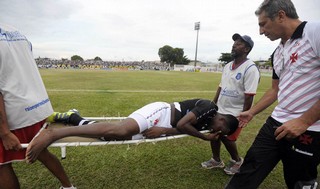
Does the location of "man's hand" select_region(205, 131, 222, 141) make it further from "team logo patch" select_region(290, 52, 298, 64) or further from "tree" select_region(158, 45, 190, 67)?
"tree" select_region(158, 45, 190, 67)

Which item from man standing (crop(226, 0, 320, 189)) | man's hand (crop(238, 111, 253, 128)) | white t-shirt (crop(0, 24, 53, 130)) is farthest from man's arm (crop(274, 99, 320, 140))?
white t-shirt (crop(0, 24, 53, 130))

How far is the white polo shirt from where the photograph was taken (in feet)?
6.05

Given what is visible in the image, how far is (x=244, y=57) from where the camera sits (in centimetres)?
340

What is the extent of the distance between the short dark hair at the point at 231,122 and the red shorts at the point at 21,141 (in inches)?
93.5

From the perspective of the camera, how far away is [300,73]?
6.31 feet

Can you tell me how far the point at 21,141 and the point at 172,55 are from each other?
92581mm

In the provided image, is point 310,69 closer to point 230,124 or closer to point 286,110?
point 286,110

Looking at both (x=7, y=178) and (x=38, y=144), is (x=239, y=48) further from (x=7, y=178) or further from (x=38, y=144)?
(x=7, y=178)

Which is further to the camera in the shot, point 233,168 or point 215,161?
point 215,161

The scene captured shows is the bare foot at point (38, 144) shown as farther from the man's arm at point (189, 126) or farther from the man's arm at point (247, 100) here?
the man's arm at point (247, 100)

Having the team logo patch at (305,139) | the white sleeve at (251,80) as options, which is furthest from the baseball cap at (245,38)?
the team logo patch at (305,139)

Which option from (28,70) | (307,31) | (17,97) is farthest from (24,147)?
(307,31)

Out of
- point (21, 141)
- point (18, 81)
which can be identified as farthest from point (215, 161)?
point (18, 81)

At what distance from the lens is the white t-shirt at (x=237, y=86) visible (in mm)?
3197
